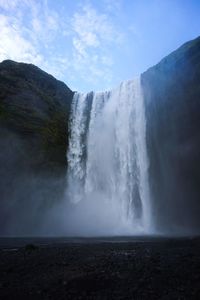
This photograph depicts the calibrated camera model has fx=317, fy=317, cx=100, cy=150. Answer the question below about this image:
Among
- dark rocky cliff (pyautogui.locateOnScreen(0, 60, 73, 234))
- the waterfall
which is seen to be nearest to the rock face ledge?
dark rocky cliff (pyautogui.locateOnScreen(0, 60, 73, 234))

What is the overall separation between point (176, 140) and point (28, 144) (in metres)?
17.5

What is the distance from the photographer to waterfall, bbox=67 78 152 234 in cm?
3562

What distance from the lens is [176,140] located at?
3453cm

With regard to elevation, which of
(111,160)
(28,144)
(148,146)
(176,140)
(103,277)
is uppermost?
(28,144)

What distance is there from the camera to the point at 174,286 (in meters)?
8.28

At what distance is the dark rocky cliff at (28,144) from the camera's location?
119 ft

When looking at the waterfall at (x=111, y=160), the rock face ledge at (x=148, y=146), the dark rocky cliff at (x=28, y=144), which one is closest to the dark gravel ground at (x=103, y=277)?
the waterfall at (x=111, y=160)

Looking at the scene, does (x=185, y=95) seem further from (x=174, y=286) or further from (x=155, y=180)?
(x=174, y=286)

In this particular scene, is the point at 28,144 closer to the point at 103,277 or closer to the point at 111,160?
the point at 111,160

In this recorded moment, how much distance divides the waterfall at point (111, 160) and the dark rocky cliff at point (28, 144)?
218cm

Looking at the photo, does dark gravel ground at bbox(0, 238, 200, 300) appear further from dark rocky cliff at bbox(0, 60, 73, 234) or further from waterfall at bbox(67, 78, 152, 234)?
dark rocky cliff at bbox(0, 60, 73, 234)

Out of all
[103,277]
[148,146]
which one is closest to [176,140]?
[148,146]

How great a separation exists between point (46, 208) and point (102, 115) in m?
14.2

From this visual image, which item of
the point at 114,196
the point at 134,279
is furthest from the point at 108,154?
the point at 134,279
